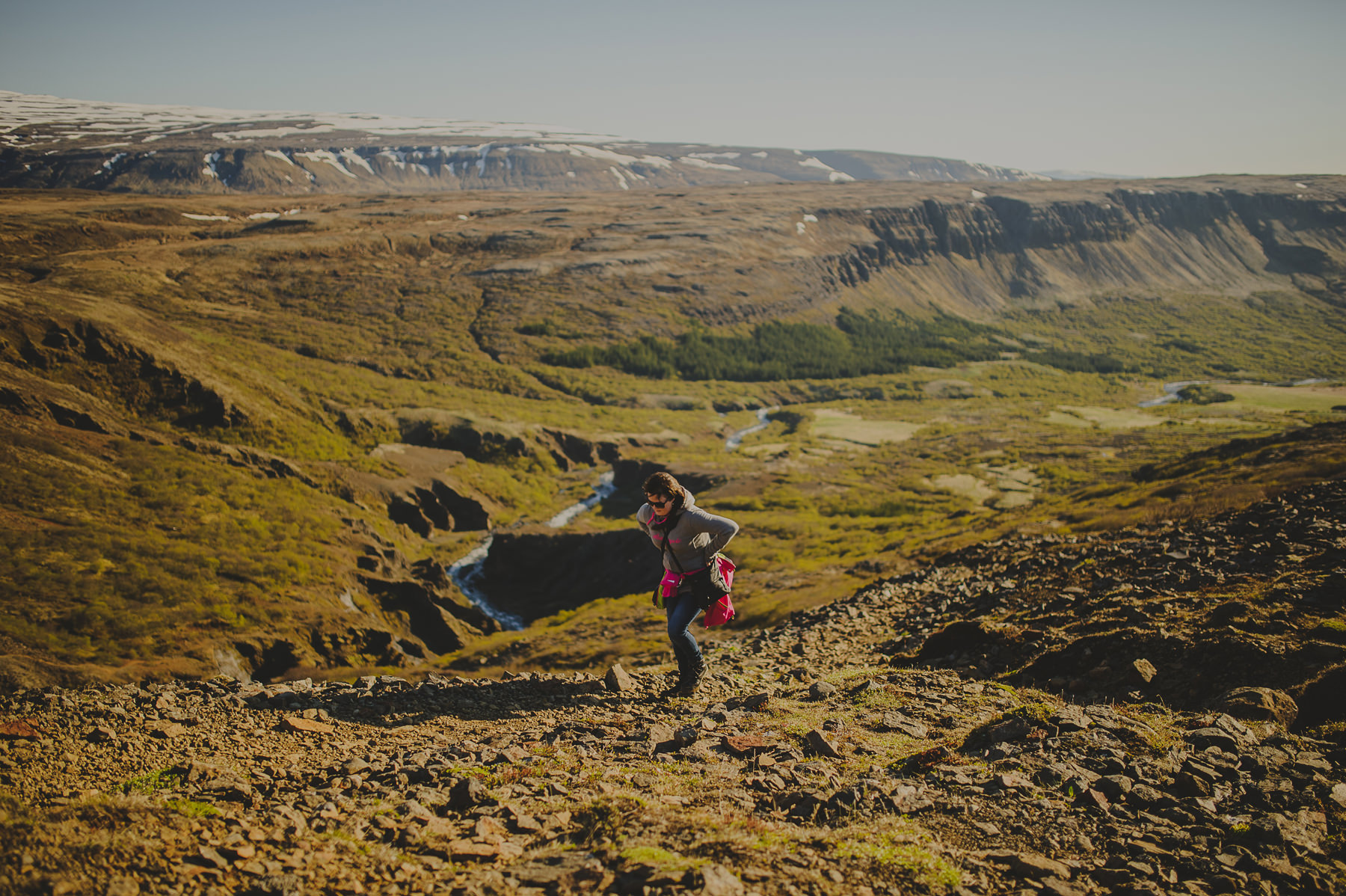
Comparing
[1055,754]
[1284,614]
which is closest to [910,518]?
[1284,614]

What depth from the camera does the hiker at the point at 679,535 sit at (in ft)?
35.1

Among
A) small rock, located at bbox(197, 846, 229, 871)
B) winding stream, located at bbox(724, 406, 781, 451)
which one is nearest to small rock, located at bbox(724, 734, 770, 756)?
small rock, located at bbox(197, 846, 229, 871)

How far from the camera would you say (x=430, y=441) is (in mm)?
96562

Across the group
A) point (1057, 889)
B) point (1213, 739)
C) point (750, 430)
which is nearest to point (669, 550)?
point (1057, 889)

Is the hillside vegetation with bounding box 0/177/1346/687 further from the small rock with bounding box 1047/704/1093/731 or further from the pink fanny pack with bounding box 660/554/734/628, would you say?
the small rock with bounding box 1047/704/1093/731

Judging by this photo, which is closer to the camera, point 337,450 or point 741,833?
point 741,833

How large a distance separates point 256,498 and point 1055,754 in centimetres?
5429

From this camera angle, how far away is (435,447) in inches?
3777

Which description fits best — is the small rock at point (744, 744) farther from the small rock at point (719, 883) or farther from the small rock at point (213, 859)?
the small rock at point (213, 859)

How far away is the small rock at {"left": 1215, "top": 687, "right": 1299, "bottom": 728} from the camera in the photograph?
9.32m

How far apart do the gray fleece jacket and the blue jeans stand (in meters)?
0.60

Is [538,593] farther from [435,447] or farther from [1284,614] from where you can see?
[1284,614]

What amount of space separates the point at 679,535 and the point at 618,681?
391 centimetres

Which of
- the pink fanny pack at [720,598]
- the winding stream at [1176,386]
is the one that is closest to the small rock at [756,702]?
the pink fanny pack at [720,598]
